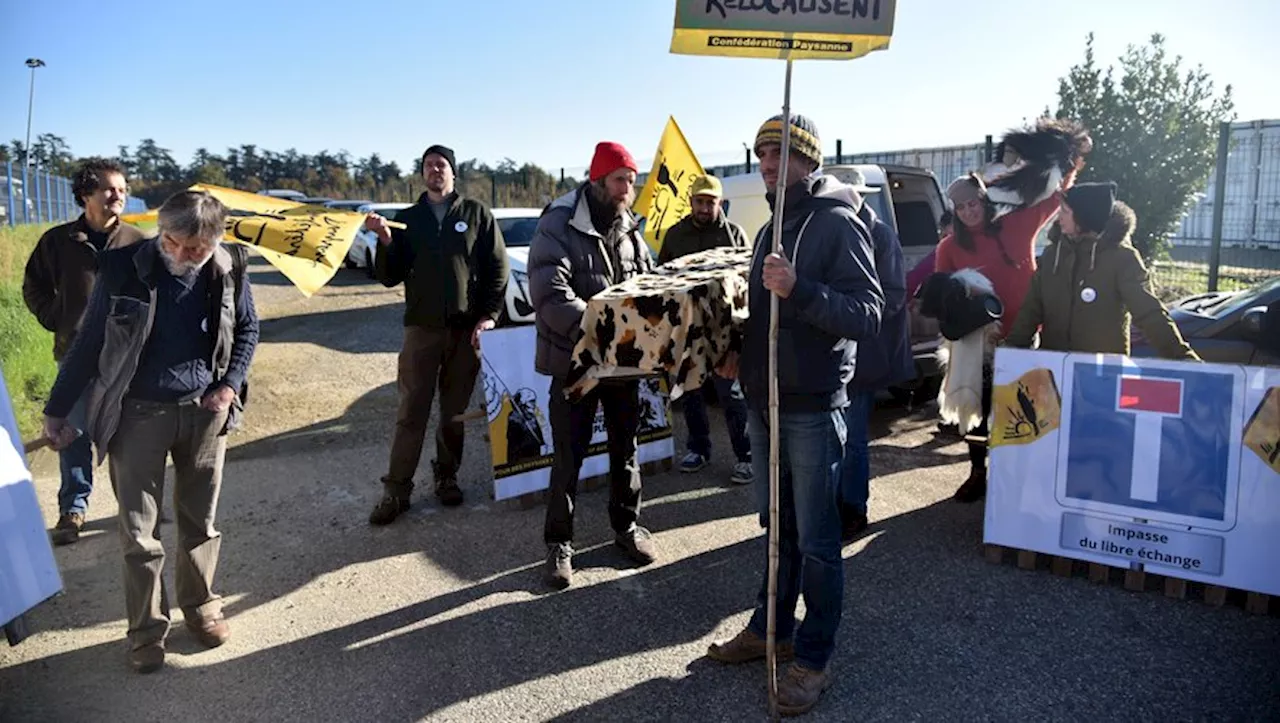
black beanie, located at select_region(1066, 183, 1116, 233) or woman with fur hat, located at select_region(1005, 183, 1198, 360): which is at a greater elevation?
black beanie, located at select_region(1066, 183, 1116, 233)

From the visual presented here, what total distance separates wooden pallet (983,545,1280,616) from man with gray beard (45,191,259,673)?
3910mm

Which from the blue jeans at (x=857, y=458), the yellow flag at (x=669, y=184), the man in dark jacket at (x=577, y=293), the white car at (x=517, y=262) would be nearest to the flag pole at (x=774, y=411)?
the man in dark jacket at (x=577, y=293)

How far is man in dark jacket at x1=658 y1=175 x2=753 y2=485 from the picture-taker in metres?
5.93

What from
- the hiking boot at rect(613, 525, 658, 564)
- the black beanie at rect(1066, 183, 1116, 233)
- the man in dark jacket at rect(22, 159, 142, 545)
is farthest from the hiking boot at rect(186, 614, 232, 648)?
the black beanie at rect(1066, 183, 1116, 233)

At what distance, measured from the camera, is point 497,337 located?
573cm

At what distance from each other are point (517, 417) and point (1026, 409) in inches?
120

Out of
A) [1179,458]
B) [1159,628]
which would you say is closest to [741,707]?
[1159,628]

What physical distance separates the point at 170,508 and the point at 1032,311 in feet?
17.8

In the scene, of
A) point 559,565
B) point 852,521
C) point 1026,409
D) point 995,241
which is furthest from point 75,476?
point 995,241

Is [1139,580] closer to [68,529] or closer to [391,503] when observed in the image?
[391,503]

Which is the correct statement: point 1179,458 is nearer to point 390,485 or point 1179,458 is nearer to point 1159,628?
point 1159,628

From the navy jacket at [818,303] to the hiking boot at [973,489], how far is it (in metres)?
2.60

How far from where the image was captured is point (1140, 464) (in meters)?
4.33

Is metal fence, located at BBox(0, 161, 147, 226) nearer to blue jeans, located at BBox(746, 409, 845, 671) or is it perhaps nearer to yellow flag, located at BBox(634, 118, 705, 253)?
yellow flag, located at BBox(634, 118, 705, 253)
